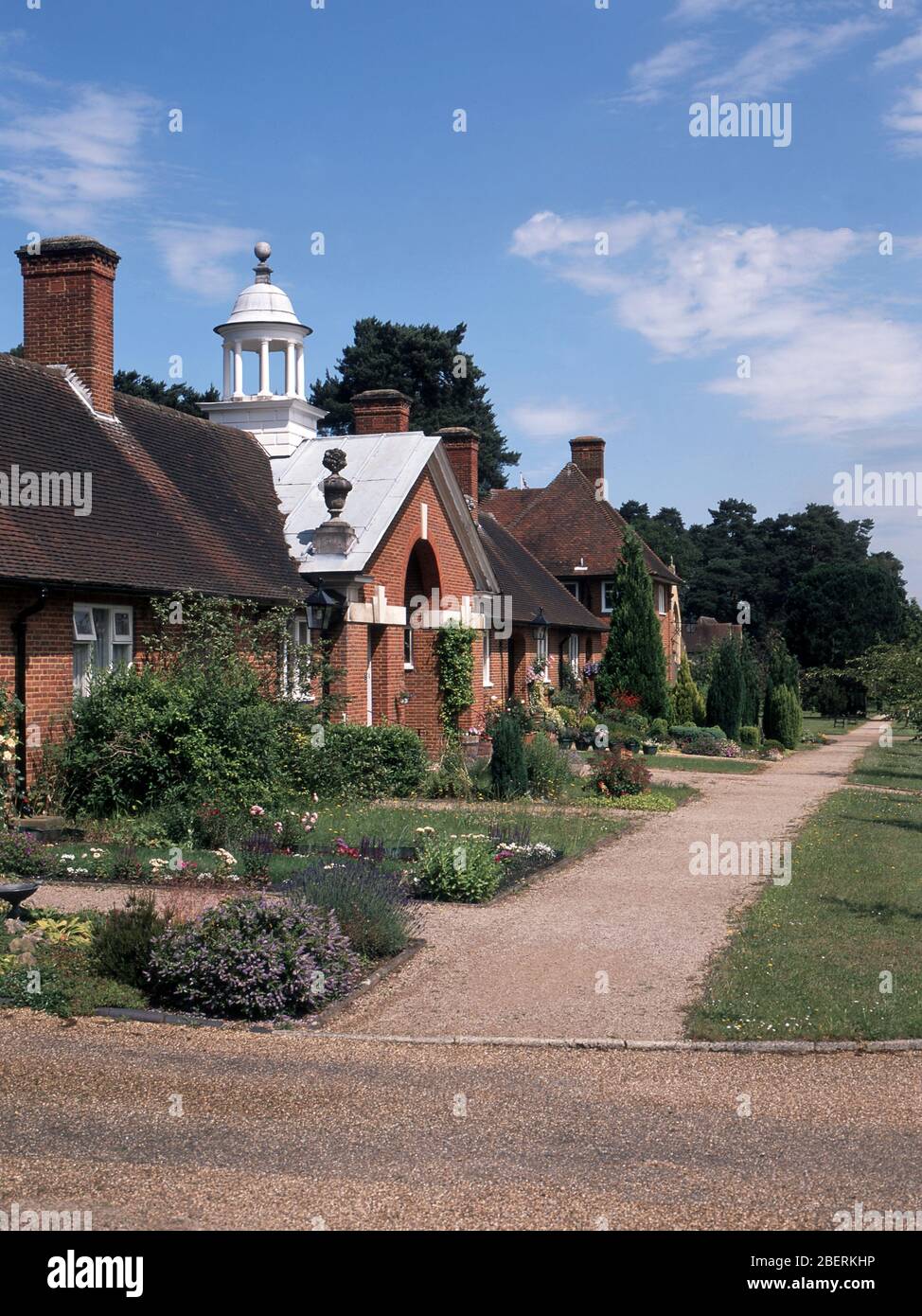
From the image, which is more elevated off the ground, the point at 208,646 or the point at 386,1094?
the point at 208,646

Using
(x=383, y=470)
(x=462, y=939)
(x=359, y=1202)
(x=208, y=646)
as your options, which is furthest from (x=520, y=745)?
(x=359, y=1202)

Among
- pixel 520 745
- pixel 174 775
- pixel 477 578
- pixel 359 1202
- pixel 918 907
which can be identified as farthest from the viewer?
pixel 477 578

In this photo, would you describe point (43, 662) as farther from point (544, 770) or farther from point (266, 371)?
point (266, 371)

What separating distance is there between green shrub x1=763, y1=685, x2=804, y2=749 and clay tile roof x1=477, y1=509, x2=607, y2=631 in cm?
620

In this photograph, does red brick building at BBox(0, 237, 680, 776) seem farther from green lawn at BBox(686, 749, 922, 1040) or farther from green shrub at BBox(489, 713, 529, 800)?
green lawn at BBox(686, 749, 922, 1040)

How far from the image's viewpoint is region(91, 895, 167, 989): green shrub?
8227 millimetres

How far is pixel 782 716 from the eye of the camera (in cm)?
3419

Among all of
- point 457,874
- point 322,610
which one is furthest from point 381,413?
point 457,874

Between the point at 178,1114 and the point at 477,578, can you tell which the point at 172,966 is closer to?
the point at 178,1114

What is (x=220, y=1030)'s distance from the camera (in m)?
7.54

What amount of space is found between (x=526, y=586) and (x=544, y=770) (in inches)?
626

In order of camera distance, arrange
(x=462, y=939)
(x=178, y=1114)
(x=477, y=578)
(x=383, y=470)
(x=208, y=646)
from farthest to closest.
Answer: (x=477, y=578)
(x=383, y=470)
(x=208, y=646)
(x=462, y=939)
(x=178, y=1114)

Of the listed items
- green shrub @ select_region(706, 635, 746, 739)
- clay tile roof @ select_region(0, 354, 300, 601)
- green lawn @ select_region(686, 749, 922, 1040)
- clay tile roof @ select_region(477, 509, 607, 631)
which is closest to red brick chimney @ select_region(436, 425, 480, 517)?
clay tile roof @ select_region(477, 509, 607, 631)

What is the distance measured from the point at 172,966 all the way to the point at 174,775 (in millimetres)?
7265
